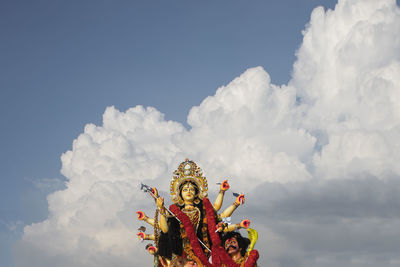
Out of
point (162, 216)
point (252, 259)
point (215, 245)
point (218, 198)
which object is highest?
point (218, 198)

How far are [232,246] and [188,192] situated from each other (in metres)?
3.30

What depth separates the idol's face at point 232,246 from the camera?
75.8ft

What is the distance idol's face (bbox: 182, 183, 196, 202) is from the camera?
24859 mm

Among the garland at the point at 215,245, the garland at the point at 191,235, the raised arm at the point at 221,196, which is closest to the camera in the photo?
the garland at the point at 215,245

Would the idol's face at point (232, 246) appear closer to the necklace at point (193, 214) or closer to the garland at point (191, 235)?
the garland at point (191, 235)

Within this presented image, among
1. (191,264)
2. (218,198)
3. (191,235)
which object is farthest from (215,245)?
(218,198)

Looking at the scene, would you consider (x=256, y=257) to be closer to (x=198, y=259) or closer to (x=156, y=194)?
(x=198, y=259)

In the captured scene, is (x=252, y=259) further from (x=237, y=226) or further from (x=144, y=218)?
(x=144, y=218)

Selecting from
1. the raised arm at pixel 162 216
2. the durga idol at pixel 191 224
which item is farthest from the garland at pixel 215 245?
the raised arm at pixel 162 216

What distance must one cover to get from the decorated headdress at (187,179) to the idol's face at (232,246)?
9.00ft

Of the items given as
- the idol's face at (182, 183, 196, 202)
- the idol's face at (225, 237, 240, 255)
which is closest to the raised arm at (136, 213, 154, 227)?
the idol's face at (182, 183, 196, 202)

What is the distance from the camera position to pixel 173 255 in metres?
23.8

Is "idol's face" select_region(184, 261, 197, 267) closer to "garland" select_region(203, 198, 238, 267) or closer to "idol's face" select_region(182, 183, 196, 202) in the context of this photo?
"garland" select_region(203, 198, 238, 267)

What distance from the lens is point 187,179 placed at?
25.3m
